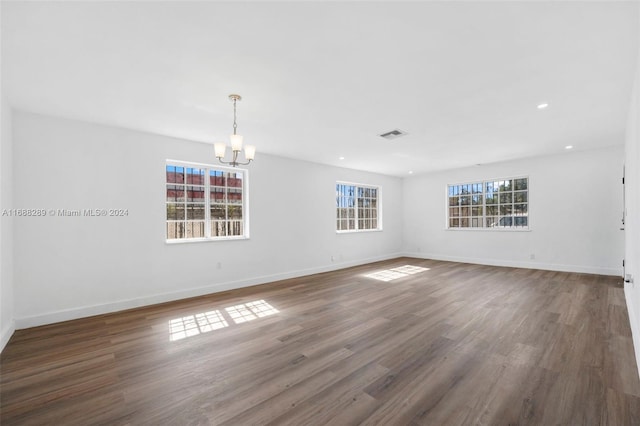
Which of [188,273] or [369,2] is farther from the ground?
[369,2]

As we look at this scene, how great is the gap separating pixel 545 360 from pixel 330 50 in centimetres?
324

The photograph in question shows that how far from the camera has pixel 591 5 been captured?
1804 millimetres

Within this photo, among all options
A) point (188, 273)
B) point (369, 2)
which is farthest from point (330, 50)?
→ point (188, 273)

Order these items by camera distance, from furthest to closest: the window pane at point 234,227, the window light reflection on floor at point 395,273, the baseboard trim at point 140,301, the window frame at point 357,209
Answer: the window frame at point 357,209, the window light reflection on floor at point 395,273, the window pane at point 234,227, the baseboard trim at point 140,301

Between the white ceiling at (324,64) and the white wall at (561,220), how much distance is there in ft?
6.56

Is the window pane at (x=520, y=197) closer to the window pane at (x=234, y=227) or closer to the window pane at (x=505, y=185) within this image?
the window pane at (x=505, y=185)

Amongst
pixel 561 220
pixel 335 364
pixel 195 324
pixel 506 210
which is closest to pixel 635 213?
pixel 335 364

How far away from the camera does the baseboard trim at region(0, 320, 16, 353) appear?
2747mm

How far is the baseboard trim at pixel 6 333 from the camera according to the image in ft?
9.01

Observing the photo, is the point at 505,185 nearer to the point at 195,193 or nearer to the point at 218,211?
the point at 218,211

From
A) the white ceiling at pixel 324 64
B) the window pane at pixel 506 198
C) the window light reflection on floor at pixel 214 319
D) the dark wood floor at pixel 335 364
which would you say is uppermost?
the white ceiling at pixel 324 64

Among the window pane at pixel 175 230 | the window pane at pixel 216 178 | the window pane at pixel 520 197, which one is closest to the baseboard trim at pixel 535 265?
the window pane at pixel 520 197

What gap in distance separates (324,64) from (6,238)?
Result: 391cm

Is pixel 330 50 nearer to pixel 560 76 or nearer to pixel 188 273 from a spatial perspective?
pixel 560 76
